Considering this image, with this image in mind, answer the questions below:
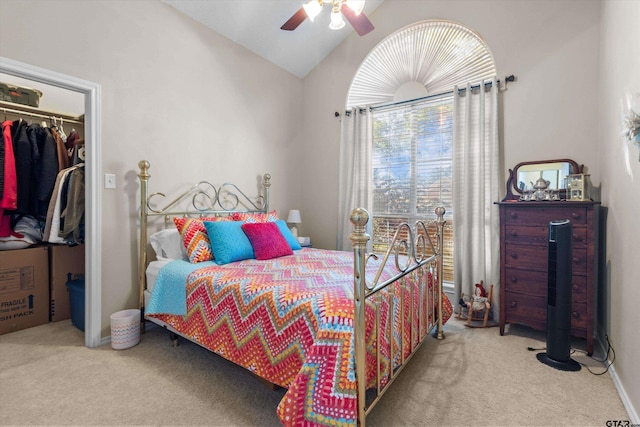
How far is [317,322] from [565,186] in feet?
7.97

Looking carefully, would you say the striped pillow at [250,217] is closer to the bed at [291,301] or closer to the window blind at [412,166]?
the bed at [291,301]

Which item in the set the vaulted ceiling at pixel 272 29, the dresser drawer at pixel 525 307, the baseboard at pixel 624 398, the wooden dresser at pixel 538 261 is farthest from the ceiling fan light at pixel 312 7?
the baseboard at pixel 624 398

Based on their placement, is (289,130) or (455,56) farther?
(289,130)

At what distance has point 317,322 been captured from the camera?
1.37 m

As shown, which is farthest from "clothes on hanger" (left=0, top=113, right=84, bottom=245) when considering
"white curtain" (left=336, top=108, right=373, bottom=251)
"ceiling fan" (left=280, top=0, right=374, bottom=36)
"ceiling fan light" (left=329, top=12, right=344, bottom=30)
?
"white curtain" (left=336, top=108, right=373, bottom=251)

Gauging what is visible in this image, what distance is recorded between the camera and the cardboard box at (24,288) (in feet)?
8.53

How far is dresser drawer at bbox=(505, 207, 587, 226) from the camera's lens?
7.22 feet

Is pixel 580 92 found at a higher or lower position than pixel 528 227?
higher

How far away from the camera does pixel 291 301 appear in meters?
1.52

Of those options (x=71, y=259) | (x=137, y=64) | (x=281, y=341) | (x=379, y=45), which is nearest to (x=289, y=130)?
(x=379, y=45)

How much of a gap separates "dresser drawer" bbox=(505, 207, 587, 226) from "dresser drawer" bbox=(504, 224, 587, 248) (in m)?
0.03

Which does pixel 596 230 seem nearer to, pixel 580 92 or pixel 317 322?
pixel 580 92

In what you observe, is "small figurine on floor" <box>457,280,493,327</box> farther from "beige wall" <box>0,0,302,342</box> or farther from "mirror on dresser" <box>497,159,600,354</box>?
"beige wall" <box>0,0,302,342</box>

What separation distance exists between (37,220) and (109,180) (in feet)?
4.00
